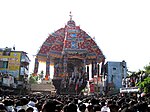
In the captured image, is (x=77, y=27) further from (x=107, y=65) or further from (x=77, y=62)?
(x=107, y=65)

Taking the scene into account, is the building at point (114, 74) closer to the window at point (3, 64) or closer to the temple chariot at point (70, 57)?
the temple chariot at point (70, 57)

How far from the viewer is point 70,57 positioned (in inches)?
2092

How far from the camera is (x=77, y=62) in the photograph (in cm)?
5625

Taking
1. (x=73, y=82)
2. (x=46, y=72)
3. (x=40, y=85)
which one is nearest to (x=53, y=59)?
(x=46, y=72)

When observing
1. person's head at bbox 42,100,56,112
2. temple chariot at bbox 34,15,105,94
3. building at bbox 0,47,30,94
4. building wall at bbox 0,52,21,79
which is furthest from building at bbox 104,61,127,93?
person's head at bbox 42,100,56,112

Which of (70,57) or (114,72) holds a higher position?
(70,57)

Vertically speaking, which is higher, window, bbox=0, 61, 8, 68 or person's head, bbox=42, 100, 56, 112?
window, bbox=0, 61, 8, 68

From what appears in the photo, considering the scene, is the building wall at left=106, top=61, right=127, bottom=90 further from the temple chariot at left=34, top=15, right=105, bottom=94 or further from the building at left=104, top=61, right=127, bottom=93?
the temple chariot at left=34, top=15, right=105, bottom=94

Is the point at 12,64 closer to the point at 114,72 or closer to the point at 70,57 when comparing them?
the point at 70,57

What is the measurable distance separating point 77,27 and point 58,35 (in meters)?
4.28

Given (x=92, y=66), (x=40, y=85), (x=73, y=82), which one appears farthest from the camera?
(x=40, y=85)

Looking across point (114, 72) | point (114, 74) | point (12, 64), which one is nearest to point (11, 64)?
point (12, 64)

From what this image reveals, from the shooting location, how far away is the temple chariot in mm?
52156

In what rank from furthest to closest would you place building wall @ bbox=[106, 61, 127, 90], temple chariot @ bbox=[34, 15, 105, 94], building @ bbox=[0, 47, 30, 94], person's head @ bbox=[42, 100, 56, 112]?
building wall @ bbox=[106, 61, 127, 90], building @ bbox=[0, 47, 30, 94], temple chariot @ bbox=[34, 15, 105, 94], person's head @ bbox=[42, 100, 56, 112]
